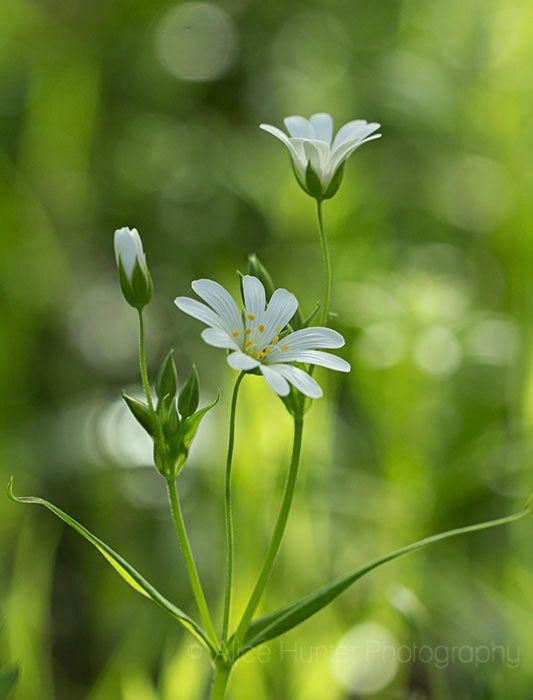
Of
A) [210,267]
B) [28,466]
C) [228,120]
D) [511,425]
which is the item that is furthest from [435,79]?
[28,466]

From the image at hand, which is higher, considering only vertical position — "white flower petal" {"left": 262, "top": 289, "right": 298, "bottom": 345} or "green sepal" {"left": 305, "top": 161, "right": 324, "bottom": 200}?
"green sepal" {"left": 305, "top": 161, "right": 324, "bottom": 200}

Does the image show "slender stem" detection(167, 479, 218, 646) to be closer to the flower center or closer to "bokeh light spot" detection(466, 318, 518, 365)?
the flower center

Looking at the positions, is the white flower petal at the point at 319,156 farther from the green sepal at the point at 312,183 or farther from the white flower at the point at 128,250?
the white flower at the point at 128,250

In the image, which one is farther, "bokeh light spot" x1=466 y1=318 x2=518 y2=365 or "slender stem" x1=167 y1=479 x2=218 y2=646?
"bokeh light spot" x1=466 y1=318 x2=518 y2=365

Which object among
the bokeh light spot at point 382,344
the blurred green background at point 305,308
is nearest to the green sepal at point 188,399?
the blurred green background at point 305,308

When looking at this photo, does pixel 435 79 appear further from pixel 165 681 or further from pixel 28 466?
pixel 165 681

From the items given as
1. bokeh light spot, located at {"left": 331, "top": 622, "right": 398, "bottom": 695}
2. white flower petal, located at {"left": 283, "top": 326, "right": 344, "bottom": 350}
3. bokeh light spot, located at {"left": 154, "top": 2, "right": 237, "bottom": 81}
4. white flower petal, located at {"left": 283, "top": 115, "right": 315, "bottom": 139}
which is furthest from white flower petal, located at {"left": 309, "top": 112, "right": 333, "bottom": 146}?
bokeh light spot, located at {"left": 154, "top": 2, "right": 237, "bottom": 81}

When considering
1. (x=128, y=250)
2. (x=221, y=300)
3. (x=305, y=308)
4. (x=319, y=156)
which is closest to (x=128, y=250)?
(x=128, y=250)

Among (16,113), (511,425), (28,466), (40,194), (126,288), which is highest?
(16,113)
